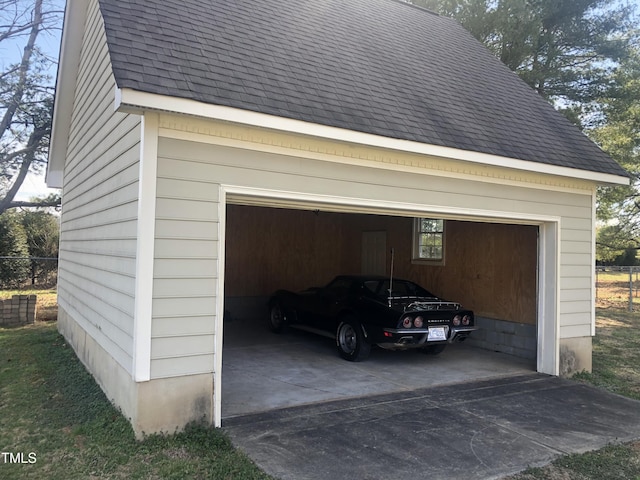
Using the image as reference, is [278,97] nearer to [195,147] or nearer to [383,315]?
[195,147]

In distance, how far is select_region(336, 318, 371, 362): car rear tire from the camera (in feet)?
25.7

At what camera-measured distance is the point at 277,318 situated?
1053 centimetres

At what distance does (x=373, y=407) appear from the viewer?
5609 millimetres

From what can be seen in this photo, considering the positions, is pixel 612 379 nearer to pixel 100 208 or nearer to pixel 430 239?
pixel 430 239

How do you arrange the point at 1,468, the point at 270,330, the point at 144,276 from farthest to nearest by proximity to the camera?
the point at 270,330 → the point at 144,276 → the point at 1,468

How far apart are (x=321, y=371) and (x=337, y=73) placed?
421 centimetres

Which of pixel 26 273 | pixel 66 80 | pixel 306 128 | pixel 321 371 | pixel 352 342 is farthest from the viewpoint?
pixel 26 273

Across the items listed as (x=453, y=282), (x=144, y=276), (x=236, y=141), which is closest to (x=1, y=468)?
(x=144, y=276)

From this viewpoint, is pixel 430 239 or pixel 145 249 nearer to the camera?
pixel 145 249

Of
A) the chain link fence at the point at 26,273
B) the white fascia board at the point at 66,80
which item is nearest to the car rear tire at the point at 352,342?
the white fascia board at the point at 66,80

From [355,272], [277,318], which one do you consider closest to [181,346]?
[277,318]

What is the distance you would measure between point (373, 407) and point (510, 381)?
2.51 meters

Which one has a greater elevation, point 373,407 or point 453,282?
point 453,282

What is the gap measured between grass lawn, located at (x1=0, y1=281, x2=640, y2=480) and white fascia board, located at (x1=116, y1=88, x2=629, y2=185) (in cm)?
293
